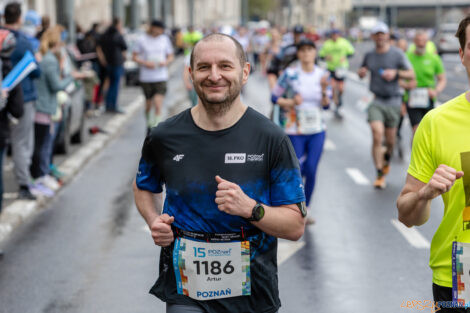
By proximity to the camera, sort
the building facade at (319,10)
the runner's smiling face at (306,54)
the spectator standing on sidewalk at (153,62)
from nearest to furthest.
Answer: the runner's smiling face at (306,54), the spectator standing on sidewalk at (153,62), the building facade at (319,10)

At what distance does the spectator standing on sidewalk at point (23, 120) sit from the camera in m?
8.69

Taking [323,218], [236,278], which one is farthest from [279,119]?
[236,278]

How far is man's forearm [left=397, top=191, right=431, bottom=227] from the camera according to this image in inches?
129

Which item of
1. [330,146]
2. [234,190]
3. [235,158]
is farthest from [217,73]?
[330,146]

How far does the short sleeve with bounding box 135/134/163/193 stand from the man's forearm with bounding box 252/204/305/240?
563 millimetres

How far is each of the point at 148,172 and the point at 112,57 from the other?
50.2 ft

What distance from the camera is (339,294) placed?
20.7 ft

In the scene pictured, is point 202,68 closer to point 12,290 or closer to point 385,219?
point 12,290

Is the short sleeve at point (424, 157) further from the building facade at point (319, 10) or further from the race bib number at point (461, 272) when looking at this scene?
the building facade at point (319, 10)

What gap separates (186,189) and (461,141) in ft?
3.53

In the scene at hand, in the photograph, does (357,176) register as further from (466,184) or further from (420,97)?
(466,184)

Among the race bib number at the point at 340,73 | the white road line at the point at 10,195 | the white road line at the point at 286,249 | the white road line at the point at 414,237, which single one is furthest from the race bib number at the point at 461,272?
the race bib number at the point at 340,73

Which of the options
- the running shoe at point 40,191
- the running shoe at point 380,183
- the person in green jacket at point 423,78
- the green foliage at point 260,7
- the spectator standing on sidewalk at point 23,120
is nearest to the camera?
the spectator standing on sidewalk at point 23,120

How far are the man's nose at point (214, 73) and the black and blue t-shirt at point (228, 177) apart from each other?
223mm
